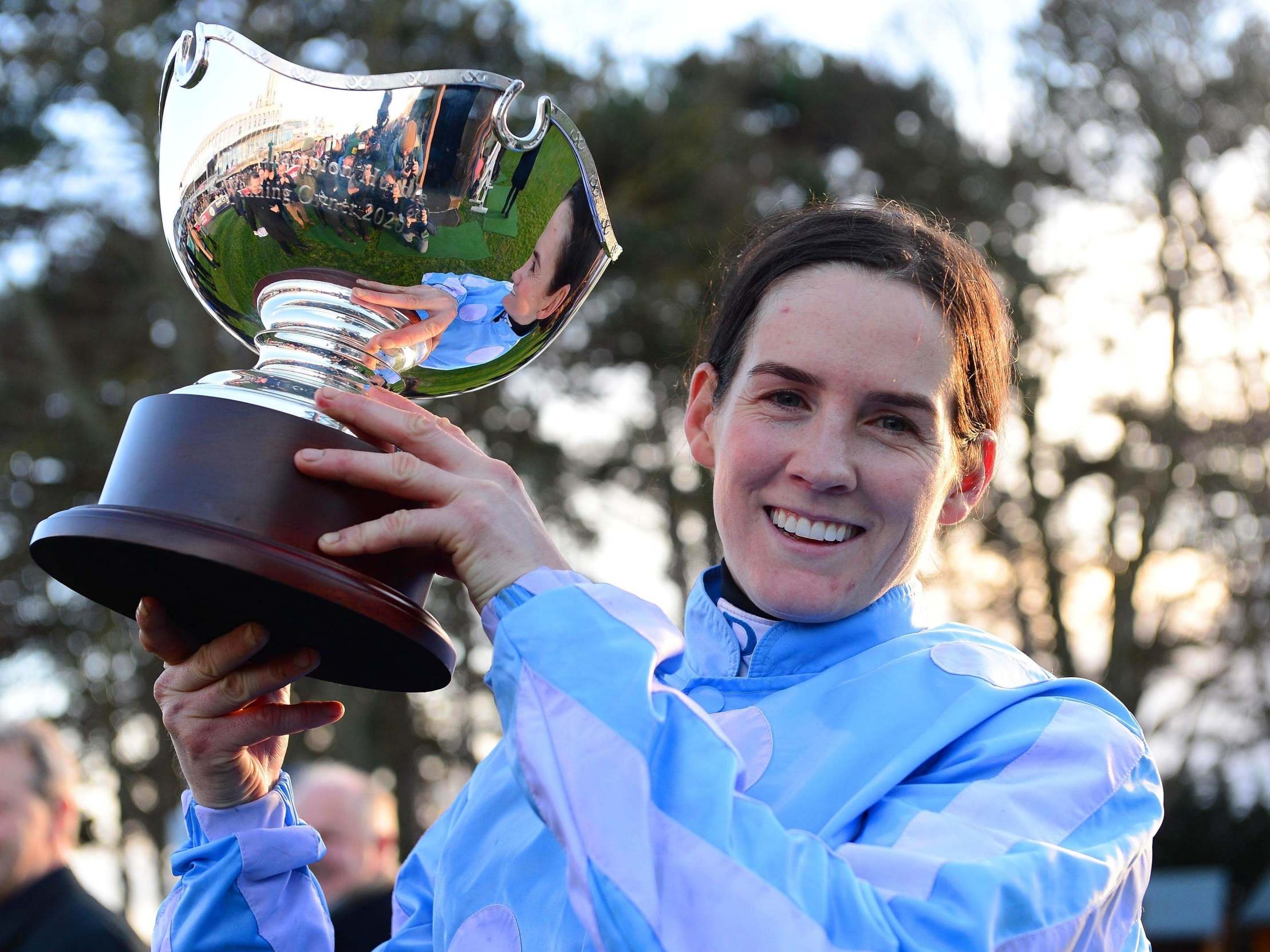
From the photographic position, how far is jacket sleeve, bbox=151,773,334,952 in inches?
70.9

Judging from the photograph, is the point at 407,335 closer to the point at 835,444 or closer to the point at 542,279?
the point at 542,279

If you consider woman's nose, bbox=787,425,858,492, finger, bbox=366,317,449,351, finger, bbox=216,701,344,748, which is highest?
finger, bbox=366,317,449,351

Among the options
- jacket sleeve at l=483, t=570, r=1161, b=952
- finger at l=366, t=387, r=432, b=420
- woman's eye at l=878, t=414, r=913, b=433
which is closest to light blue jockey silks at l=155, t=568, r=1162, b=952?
jacket sleeve at l=483, t=570, r=1161, b=952

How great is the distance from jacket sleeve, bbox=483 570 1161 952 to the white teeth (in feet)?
1.04

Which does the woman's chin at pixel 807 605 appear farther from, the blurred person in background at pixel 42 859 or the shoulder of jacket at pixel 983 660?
the blurred person in background at pixel 42 859

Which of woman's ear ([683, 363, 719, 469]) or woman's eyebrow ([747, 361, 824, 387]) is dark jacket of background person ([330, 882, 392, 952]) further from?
woman's eyebrow ([747, 361, 824, 387])

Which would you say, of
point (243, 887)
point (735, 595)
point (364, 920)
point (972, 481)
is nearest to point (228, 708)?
point (243, 887)

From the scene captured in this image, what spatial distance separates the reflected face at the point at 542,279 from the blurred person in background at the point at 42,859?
228 centimetres

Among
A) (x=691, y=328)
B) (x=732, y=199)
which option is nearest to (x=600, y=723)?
(x=691, y=328)

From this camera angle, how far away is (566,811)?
122cm

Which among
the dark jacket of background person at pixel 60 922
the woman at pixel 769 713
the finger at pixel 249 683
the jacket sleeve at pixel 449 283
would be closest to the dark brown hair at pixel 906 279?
the woman at pixel 769 713

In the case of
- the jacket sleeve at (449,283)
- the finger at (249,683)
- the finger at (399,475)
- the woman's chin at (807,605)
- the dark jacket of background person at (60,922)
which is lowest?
the dark jacket of background person at (60,922)

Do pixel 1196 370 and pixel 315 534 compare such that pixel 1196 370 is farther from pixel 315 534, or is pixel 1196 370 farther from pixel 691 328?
pixel 315 534

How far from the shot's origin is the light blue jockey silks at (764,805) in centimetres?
119
